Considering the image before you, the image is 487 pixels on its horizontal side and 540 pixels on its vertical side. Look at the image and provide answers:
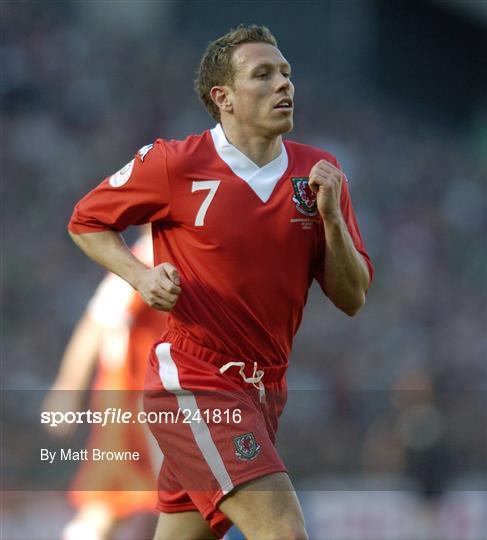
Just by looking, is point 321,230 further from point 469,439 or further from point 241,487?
point 469,439

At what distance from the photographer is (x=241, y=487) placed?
155 inches

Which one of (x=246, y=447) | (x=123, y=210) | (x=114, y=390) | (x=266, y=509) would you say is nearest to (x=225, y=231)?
(x=123, y=210)

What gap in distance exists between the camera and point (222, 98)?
179 inches

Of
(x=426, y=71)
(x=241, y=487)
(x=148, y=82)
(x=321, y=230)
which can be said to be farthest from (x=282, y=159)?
(x=426, y=71)

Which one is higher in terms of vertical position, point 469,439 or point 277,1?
point 277,1

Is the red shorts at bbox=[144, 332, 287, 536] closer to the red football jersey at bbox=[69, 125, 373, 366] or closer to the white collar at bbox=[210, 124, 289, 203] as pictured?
the red football jersey at bbox=[69, 125, 373, 366]

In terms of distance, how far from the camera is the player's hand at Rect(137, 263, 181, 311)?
3946 mm

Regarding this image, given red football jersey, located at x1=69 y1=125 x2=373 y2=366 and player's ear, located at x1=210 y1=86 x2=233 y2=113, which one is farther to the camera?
player's ear, located at x1=210 y1=86 x2=233 y2=113

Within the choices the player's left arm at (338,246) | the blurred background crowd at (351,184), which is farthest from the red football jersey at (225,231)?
the blurred background crowd at (351,184)

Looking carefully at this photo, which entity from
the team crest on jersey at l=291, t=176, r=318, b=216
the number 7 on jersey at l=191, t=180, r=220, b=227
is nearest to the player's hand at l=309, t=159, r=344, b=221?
the team crest on jersey at l=291, t=176, r=318, b=216

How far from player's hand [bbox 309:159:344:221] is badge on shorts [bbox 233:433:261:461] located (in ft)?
2.76

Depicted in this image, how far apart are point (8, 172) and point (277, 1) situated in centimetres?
404

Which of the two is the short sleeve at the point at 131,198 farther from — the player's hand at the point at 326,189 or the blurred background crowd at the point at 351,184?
the blurred background crowd at the point at 351,184

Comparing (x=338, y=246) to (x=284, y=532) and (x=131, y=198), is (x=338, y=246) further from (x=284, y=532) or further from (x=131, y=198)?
(x=284, y=532)
